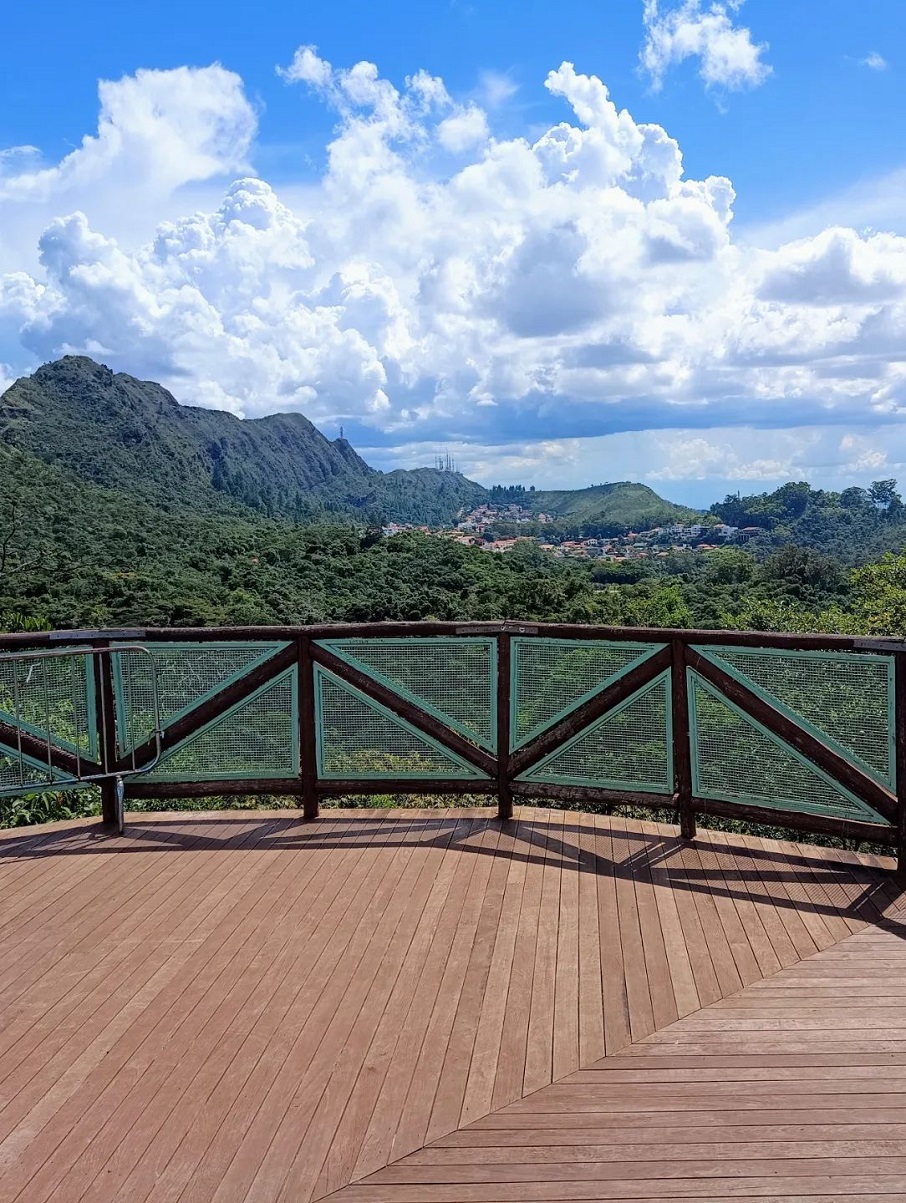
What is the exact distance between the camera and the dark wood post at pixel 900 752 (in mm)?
4094

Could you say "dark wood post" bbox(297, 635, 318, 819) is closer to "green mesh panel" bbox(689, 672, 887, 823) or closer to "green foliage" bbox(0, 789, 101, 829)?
"green mesh panel" bbox(689, 672, 887, 823)

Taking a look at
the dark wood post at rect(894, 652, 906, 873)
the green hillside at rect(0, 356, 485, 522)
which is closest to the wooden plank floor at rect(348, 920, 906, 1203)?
the dark wood post at rect(894, 652, 906, 873)

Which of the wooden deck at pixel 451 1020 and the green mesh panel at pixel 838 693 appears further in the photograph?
the green mesh panel at pixel 838 693

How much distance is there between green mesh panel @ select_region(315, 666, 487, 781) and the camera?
4918mm

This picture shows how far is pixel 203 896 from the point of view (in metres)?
→ 3.99

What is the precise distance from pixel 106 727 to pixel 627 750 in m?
2.73

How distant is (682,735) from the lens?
15.0 feet

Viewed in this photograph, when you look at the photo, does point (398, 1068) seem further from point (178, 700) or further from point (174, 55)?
point (174, 55)

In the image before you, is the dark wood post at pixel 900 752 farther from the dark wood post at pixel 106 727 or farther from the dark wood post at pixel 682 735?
the dark wood post at pixel 106 727

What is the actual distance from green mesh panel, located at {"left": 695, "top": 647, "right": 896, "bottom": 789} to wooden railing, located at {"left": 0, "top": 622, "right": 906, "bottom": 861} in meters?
0.01

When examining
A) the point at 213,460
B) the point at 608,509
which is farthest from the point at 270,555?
the point at 608,509

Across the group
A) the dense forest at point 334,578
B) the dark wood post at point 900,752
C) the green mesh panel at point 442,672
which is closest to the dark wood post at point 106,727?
the green mesh panel at point 442,672

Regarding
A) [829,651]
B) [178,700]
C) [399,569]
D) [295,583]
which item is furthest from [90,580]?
[829,651]

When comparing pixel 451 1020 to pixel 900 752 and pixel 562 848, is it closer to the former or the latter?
pixel 562 848
